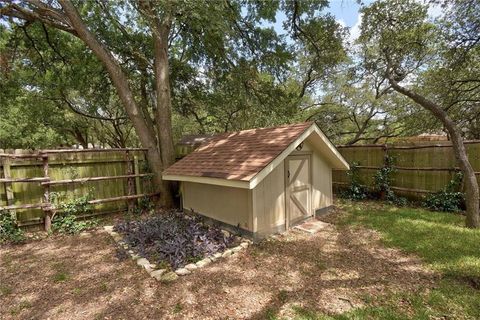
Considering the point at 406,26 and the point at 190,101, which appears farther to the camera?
the point at 190,101

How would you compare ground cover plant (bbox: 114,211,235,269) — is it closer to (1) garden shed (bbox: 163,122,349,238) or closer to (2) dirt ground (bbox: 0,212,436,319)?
(2) dirt ground (bbox: 0,212,436,319)

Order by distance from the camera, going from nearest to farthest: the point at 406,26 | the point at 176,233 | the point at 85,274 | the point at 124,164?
the point at 85,274
the point at 176,233
the point at 406,26
the point at 124,164

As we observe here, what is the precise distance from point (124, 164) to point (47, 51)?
5.71m

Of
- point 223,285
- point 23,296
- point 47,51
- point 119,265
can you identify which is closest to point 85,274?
point 119,265

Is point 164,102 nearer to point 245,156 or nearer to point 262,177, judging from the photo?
point 245,156

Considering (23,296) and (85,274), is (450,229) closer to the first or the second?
(85,274)

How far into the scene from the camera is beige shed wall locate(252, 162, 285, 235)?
5574mm

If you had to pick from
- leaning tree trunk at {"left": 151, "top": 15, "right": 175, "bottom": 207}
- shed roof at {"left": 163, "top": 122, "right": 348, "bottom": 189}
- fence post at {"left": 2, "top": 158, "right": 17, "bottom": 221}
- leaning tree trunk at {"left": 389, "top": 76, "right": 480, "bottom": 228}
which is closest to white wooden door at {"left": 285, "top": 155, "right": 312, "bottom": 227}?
shed roof at {"left": 163, "top": 122, "right": 348, "bottom": 189}

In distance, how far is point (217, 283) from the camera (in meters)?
4.05

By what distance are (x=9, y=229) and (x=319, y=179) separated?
7.97m

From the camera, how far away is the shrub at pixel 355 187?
363 inches

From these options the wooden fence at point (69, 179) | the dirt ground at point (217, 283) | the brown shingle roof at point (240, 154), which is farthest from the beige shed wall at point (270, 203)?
the wooden fence at point (69, 179)

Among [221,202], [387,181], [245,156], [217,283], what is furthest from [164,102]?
[387,181]

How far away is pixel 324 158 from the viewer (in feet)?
24.4
